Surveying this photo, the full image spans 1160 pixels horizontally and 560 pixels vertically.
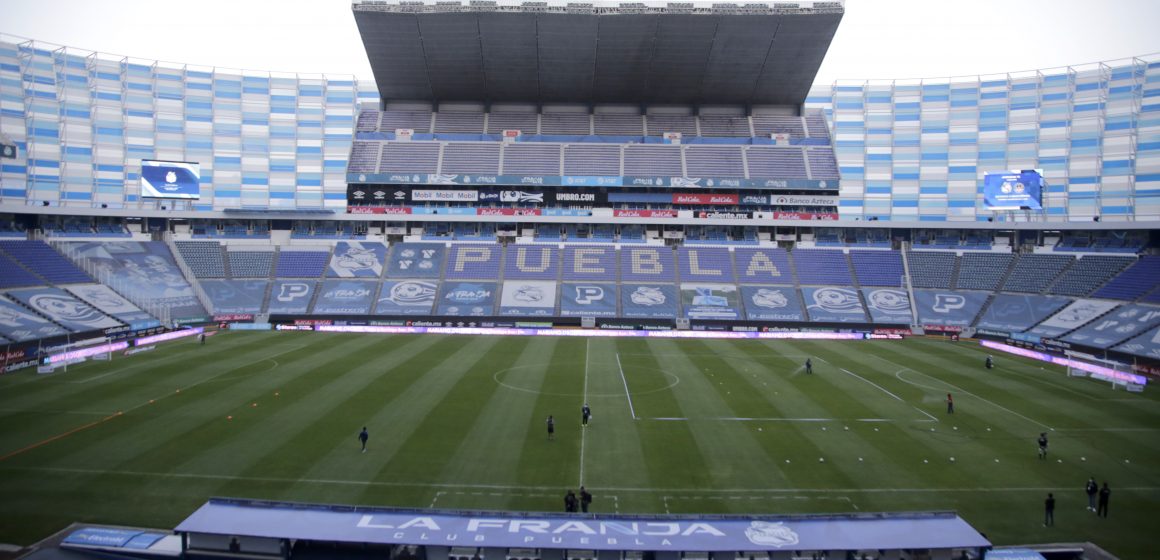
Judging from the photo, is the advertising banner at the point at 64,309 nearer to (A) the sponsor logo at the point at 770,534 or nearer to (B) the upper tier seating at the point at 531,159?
(B) the upper tier seating at the point at 531,159

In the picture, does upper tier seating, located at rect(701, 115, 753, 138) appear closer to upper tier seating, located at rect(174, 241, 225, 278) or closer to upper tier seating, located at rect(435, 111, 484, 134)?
upper tier seating, located at rect(435, 111, 484, 134)

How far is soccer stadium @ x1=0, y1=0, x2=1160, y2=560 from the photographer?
16.5 meters

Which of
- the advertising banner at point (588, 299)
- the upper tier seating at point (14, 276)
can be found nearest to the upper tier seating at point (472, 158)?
the advertising banner at point (588, 299)

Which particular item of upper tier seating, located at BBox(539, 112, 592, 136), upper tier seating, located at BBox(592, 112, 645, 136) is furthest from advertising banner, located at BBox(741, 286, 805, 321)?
upper tier seating, located at BBox(539, 112, 592, 136)

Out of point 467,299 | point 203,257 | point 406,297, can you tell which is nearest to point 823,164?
point 467,299

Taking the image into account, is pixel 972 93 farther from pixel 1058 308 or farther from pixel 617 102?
pixel 617 102

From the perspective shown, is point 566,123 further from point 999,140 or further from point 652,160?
point 999,140

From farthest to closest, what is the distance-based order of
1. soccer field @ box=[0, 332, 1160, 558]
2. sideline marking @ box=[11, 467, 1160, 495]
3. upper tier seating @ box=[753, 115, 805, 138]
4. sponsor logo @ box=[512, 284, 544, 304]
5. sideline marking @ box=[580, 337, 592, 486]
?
upper tier seating @ box=[753, 115, 805, 138], sponsor logo @ box=[512, 284, 544, 304], sideline marking @ box=[580, 337, 592, 486], sideline marking @ box=[11, 467, 1160, 495], soccer field @ box=[0, 332, 1160, 558]

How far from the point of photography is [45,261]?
150 ft

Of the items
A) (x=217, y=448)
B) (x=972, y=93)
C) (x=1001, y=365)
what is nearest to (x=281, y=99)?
(x=217, y=448)

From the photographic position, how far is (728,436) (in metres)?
22.5

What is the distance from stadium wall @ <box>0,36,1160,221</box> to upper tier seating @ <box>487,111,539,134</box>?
48.2 ft

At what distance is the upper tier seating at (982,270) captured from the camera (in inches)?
2121

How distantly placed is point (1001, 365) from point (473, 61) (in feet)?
165
